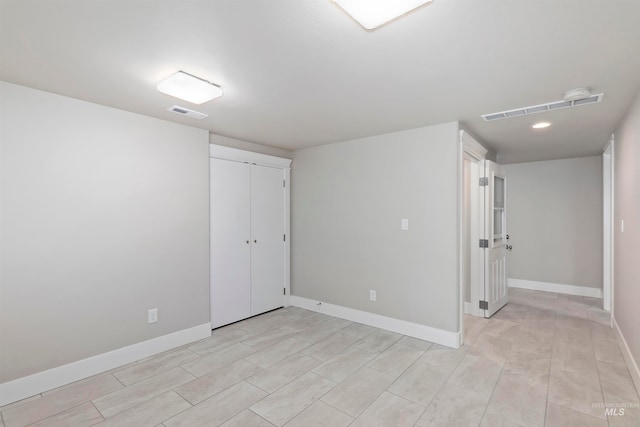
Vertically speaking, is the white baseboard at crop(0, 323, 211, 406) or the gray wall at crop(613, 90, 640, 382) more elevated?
the gray wall at crop(613, 90, 640, 382)

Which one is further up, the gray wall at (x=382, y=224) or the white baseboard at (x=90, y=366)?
the gray wall at (x=382, y=224)

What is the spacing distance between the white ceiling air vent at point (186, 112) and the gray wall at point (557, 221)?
→ 219 inches

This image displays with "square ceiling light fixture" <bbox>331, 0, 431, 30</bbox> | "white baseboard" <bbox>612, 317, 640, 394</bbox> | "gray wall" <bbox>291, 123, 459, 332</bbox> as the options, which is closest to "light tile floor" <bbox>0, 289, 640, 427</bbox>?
"white baseboard" <bbox>612, 317, 640, 394</bbox>

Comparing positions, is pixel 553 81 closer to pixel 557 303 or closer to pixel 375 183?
pixel 375 183

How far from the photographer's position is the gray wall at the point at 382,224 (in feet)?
10.5

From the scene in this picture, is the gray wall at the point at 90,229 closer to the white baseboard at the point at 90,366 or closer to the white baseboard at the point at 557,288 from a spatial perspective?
the white baseboard at the point at 90,366

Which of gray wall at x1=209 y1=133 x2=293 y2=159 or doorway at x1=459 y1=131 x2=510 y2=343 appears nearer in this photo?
gray wall at x1=209 y1=133 x2=293 y2=159

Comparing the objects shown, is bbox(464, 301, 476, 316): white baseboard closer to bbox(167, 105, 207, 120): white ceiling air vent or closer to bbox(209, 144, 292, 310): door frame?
bbox(209, 144, 292, 310): door frame

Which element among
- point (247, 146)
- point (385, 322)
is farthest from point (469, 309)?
point (247, 146)

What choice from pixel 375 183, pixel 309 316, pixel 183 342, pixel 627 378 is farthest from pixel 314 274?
pixel 627 378

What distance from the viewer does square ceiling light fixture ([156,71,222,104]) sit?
2055mm

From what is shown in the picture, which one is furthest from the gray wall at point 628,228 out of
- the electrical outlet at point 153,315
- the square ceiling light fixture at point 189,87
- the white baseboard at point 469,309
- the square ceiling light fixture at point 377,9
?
the electrical outlet at point 153,315

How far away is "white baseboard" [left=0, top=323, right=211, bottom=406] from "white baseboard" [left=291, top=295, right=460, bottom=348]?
1.49 m

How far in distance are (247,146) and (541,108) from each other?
10.4ft
